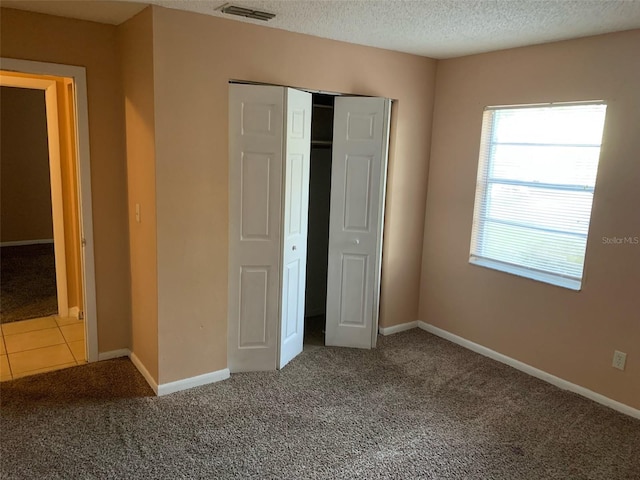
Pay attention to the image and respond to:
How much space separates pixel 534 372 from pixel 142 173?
10.4 feet

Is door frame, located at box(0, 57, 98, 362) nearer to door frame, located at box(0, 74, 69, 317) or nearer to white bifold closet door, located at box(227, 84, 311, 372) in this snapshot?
door frame, located at box(0, 74, 69, 317)

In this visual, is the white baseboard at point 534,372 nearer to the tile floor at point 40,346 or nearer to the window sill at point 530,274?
the window sill at point 530,274

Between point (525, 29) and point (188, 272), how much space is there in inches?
105

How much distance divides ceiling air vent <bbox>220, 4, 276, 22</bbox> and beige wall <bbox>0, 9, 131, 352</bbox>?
1027 mm

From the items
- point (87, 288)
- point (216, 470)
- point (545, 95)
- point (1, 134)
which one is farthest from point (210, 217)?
point (1, 134)

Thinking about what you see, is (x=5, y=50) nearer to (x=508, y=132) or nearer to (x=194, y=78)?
(x=194, y=78)

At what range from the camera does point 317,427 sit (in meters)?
2.88

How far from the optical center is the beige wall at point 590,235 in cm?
309

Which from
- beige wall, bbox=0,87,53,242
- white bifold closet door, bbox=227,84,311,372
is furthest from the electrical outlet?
beige wall, bbox=0,87,53,242

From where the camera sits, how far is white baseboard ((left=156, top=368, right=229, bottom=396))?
10.5 ft

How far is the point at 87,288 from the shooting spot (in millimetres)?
3557

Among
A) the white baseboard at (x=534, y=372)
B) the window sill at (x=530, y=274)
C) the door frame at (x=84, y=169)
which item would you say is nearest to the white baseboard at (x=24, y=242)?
the door frame at (x=84, y=169)

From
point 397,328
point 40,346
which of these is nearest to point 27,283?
point 40,346

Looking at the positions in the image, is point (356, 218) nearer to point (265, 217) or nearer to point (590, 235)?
point (265, 217)
